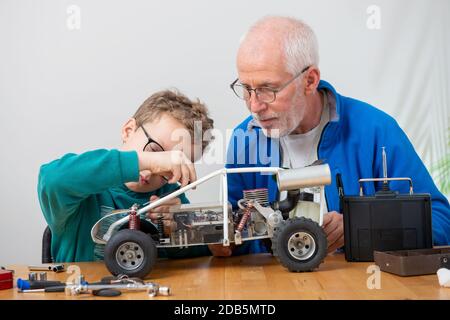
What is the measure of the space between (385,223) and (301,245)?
249mm

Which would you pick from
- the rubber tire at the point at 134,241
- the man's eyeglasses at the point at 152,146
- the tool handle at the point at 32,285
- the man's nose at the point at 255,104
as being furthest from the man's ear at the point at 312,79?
the tool handle at the point at 32,285

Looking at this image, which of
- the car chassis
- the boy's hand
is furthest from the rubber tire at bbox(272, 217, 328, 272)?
the boy's hand

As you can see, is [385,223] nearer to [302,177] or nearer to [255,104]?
[302,177]

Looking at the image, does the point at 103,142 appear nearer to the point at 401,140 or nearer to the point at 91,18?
the point at 91,18

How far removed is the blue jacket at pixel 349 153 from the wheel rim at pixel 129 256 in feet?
2.25

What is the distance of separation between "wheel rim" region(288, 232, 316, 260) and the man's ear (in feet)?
2.50

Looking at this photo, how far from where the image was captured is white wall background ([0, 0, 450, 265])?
285 cm

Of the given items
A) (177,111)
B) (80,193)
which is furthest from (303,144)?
(80,193)

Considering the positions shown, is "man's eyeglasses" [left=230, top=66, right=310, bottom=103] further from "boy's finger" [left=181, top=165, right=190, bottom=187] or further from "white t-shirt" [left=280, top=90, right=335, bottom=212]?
"boy's finger" [left=181, top=165, right=190, bottom=187]

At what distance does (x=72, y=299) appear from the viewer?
1.19m

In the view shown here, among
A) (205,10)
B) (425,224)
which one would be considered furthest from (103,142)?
(425,224)

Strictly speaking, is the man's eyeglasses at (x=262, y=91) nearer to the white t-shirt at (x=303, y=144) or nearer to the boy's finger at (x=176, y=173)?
the white t-shirt at (x=303, y=144)

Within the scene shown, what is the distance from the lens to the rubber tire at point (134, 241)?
1.39 meters

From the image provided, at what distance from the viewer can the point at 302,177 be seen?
1456 millimetres
